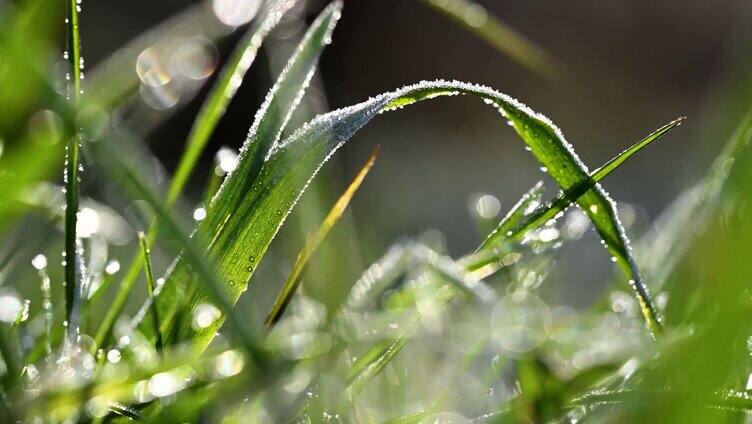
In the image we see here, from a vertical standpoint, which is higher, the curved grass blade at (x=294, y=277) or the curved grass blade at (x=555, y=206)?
the curved grass blade at (x=294, y=277)

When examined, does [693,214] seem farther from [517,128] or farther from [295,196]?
[295,196]

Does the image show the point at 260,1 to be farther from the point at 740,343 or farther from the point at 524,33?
the point at 524,33

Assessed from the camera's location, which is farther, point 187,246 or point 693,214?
point 693,214

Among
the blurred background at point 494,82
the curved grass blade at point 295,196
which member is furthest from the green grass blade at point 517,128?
the blurred background at point 494,82

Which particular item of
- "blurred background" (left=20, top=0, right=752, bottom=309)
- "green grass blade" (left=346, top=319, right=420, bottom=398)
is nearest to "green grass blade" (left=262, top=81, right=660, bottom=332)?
"green grass blade" (left=346, top=319, right=420, bottom=398)

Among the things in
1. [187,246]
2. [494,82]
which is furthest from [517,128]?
[494,82]

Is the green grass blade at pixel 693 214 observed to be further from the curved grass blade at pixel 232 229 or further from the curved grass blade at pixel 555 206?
the curved grass blade at pixel 232 229
